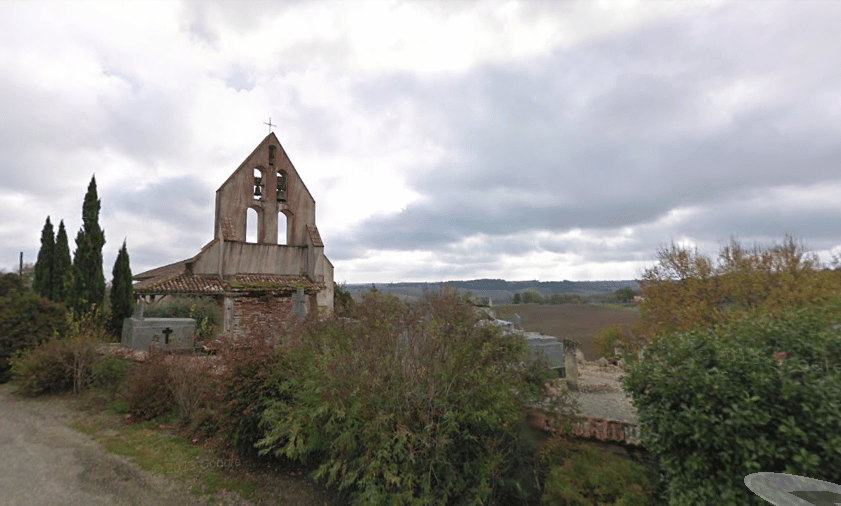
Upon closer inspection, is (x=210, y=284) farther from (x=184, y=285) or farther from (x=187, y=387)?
(x=187, y=387)

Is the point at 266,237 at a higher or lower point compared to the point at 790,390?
higher

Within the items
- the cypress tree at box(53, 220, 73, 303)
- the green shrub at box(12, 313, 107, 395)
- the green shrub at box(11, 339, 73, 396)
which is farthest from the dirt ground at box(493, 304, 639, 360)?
the cypress tree at box(53, 220, 73, 303)

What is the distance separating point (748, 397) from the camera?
2818 mm

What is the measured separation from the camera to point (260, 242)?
18156mm

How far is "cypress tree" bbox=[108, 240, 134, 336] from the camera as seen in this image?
17.5 metres

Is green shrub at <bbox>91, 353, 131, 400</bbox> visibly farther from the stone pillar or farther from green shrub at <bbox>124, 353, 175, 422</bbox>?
the stone pillar

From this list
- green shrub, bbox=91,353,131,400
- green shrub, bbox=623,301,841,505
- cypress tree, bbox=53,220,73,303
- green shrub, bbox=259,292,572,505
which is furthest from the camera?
cypress tree, bbox=53,220,73,303

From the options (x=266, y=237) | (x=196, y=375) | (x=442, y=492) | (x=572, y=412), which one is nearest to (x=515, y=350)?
(x=572, y=412)

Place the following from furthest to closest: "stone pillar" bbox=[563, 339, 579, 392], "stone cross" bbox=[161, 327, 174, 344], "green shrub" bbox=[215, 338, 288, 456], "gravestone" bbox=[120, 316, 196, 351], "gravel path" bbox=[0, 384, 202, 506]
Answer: "stone cross" bbox=[161, 327, 174, 344] → "gravestone" bbox=[120, 316, 196, 351] → "stone pillar" bbox=[563, 339, 579, 392] → "green shrub" bbox=[215, 338, 288, 456] → "gravel path" bbox=[0, 384, 202, 506]

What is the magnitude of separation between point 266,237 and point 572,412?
1708 cm

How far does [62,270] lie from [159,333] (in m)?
11.1

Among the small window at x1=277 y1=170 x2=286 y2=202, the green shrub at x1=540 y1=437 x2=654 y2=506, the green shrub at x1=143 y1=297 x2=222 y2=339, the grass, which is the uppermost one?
the small window at x1=277 y1=170 x2=286 y2=202

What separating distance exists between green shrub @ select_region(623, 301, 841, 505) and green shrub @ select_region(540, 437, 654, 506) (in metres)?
0.23

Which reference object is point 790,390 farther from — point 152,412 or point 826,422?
point 152,412
